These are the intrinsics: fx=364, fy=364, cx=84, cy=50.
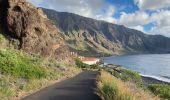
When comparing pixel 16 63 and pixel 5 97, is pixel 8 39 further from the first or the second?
pixel 5 97

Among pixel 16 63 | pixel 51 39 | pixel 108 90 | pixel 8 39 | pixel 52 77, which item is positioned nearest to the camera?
pixel 108 90

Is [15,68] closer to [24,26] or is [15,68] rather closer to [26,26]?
[24,26]

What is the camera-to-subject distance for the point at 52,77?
3472 centimetres

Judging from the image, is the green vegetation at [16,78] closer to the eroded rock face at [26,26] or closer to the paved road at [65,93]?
the paved road at [65,93]

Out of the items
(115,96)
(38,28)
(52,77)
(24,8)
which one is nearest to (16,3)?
(24,8)

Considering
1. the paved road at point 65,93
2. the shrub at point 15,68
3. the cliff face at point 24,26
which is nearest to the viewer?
the paved road at point 65,93

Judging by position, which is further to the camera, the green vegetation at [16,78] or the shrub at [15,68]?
the shrub at [15,68]

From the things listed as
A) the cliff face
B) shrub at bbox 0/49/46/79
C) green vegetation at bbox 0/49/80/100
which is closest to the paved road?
green vegetation at bbox 0/49/80/100

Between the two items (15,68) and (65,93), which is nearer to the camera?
(65,93)

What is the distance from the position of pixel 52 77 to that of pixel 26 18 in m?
18.1

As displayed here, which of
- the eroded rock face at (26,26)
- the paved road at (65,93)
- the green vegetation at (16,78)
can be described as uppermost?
the eroded rock face at (26,26)

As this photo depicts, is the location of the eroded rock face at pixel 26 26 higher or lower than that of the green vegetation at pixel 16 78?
higher

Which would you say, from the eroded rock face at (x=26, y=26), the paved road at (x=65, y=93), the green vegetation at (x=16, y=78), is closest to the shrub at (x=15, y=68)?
the green vegetation at (x=16, y=78)

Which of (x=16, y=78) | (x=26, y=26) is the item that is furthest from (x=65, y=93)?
(x=26, y=26)
